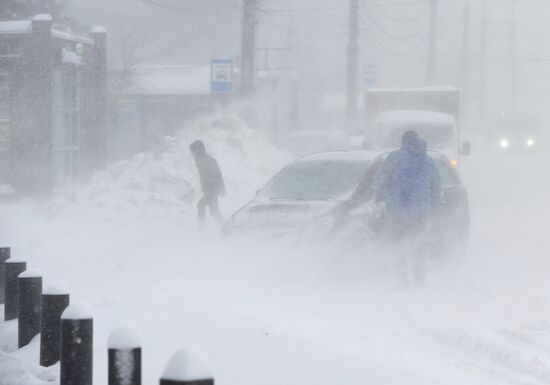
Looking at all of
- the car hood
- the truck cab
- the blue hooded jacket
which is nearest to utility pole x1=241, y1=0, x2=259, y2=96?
the truck cab

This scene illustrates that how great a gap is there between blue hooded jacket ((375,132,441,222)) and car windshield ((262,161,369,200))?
2.30 ft

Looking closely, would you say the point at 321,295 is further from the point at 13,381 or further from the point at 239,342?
the point at 13,381

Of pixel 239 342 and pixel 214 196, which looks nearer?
pixel 239 342

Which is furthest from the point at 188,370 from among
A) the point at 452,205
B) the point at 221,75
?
the point at 221,75

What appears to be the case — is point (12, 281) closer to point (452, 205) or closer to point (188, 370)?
point (188, 370)

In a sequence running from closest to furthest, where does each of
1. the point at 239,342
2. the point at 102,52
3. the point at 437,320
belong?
the point at 239,342 → the point at 437,320 → the point at 102,52

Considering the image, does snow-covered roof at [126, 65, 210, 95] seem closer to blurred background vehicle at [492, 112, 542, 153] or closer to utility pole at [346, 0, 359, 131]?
blurred background vehicle at [492, 112, 542, 153]

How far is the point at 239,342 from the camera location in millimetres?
7453

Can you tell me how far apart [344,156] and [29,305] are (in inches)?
250

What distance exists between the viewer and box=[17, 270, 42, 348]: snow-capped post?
802cm

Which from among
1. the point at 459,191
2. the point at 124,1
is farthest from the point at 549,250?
the point at 124,1

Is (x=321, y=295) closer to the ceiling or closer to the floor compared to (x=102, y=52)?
closer to the floor

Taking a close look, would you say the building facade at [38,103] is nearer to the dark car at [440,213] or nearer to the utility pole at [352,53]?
the dark car at [440,213]

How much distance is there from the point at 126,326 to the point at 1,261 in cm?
505
